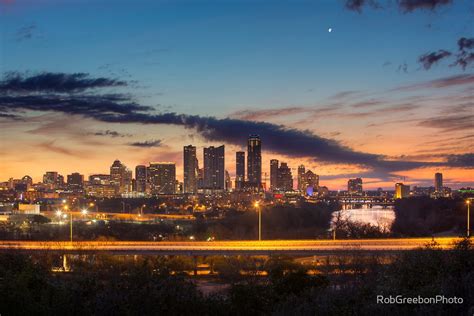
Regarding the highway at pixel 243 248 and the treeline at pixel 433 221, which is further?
the treeline at pixel 433 221

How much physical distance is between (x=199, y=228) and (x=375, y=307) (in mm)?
69149

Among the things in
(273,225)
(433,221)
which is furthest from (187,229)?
(433,221)

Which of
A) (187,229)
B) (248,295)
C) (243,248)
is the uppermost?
(248,295)

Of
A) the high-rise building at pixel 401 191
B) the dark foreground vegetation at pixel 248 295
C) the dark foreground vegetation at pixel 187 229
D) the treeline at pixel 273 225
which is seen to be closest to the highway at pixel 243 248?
the dark foreground vegetation at pixel 187 229

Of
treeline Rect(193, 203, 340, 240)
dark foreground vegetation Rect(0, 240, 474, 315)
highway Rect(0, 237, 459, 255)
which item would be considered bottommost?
treeline Rect(193, 203, 340, 240)

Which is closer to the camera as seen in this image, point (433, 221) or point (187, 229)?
point (187, 229)

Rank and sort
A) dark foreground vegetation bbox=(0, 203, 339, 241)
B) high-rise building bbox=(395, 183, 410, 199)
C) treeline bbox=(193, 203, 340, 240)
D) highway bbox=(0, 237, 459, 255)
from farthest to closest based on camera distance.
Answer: high-rise building bbox=(395, 183, 410, 199) → treeline bbox=(193, 203, 340, 240) → dark foreground vegetation bbox=(0, 203, 339, 241) → highway bbox=(0, 237, 459, 255)

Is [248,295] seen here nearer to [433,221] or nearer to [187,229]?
[187,229]

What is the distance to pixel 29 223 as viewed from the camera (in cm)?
8475

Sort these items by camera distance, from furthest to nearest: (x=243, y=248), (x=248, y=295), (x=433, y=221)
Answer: (x=433, y=221) → (x=243, y=248) → (x=248, y=295)

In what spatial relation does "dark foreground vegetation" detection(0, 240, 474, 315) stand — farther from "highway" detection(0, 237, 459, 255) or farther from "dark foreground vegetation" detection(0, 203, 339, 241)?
"dark foreground vegetation" detection(0, 203, 339, 241)

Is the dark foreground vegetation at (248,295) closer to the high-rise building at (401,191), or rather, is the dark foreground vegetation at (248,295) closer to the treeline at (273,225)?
the treeline at (273,225)

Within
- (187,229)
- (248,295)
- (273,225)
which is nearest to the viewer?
(248,295)

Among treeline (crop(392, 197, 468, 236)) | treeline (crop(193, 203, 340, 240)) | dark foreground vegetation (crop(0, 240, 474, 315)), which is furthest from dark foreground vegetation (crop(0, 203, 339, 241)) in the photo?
dark foreground vegetation (crop(0, 240, 474, 315))
